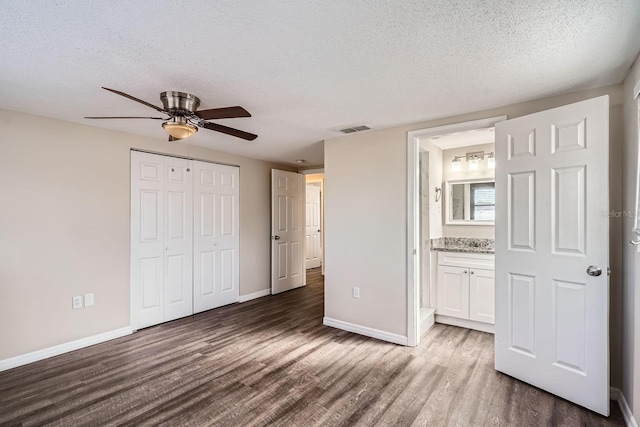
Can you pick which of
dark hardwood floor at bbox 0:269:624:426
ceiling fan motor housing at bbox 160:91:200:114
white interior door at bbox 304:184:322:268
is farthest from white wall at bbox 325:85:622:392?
white interior door at bbox 304:184:322:268

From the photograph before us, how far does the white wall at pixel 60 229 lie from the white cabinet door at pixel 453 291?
373 centimetres

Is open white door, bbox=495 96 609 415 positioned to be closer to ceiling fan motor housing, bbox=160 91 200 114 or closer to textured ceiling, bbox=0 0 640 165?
textured ceiling, bbox=0 0 640 165

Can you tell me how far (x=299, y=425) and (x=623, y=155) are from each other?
284 centimetres

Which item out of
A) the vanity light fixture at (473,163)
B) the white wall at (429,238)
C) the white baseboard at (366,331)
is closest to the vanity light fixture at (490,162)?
the vanity light fixture at (473,163)

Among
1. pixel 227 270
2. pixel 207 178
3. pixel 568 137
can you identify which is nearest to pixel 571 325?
pixel 568 137

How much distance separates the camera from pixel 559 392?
7.21 feet

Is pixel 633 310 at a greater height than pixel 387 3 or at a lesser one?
lesser

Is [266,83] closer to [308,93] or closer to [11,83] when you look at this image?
[308,93]

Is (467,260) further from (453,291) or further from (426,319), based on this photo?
(426,319)

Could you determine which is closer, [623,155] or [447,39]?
[447,39]

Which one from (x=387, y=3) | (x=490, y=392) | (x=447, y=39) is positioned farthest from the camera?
(x=490, y=392)

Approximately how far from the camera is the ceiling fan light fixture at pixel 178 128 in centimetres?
223

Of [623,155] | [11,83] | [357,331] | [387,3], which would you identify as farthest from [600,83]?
[11,83]

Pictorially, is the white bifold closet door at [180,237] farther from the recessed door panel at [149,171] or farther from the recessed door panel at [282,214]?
the recessed door panel at [282,214]
